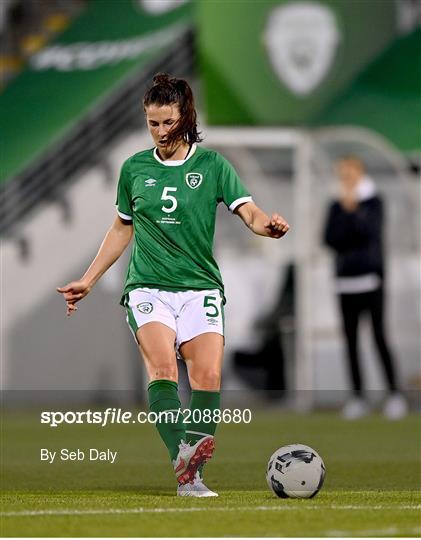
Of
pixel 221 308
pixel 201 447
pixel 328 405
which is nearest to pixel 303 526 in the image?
pixel 201 447

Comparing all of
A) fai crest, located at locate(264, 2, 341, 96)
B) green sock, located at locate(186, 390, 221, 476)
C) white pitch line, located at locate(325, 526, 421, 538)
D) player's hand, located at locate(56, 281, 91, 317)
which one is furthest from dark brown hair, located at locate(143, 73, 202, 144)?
→ fai crest, located at locate(264, 2, 341, 96)

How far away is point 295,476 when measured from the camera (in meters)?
7.98

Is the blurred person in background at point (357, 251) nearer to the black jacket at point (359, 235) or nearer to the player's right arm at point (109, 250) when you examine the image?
the black jacket at point (359, 235)

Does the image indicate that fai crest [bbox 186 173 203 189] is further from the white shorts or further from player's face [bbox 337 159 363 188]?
player's face [bbox 337 159 363 188]

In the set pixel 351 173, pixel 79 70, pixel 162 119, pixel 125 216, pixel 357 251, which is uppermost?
pixel 79 70

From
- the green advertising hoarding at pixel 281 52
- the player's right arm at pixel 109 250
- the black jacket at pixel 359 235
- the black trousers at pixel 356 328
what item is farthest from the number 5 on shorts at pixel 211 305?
the green advertising hoarding at pixel 281 52

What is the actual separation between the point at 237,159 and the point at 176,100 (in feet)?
32.2

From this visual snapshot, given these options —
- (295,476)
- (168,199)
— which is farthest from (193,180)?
(295,476)

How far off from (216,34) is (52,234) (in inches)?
113

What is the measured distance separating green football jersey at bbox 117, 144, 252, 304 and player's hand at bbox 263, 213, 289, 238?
461mm

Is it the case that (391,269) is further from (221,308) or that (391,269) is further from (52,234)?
(221,308)

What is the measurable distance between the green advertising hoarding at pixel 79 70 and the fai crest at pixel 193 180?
9.36 meters

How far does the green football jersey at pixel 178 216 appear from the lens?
27.2 ft

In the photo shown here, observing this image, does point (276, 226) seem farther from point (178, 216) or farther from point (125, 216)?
point (125, 216)
